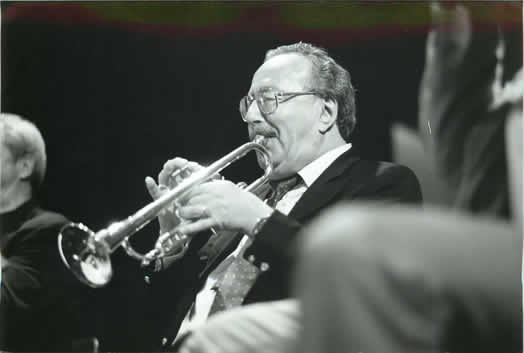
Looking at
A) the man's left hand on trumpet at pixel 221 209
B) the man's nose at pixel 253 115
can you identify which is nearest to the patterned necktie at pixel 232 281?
the man's left hand on trumpet at pixel 221 209

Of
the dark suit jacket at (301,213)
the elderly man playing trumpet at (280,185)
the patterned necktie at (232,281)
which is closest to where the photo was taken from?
the dark suit jacket at (301,213)

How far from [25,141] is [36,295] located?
2.31 ft

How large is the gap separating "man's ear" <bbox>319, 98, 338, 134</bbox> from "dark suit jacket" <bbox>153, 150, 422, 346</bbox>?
216 millimetres

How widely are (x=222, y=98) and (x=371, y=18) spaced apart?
0.73m

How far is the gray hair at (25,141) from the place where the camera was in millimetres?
2688

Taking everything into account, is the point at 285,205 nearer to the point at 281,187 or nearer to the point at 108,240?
the point at 281,187

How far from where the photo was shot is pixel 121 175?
2.69 m

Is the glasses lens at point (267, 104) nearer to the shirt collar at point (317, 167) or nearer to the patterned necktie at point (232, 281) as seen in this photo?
the shirt collar at point (317, 167)

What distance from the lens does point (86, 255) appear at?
2.11 metres

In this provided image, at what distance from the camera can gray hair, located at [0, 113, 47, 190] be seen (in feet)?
8.82

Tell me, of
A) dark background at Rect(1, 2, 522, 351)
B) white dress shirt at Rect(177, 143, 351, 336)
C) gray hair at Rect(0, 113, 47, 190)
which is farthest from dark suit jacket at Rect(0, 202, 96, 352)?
white dress shirt at Rect(177, 143, 351, 336)

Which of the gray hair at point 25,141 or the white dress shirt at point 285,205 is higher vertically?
the gray hair at point 25,141

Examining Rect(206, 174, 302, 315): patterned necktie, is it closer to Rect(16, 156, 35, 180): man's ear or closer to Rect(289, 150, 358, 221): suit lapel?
Rect(289, 150, 358, 221): suit lapel

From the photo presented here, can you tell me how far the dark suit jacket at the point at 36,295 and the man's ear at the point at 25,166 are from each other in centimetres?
28
